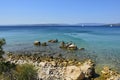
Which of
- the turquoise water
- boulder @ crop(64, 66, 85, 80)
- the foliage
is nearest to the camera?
the foliage

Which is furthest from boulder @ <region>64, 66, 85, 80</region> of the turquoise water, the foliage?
the turquoise water

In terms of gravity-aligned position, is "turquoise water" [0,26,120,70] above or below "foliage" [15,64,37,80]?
below

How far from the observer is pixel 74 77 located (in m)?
18.8

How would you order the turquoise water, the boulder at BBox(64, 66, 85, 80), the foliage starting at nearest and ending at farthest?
the foliage
the boulder at BBox(64, 66, 85, 80)
the turquoise water

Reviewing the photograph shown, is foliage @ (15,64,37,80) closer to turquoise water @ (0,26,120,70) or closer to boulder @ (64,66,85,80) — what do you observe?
boulder @ (64,66,85,80)

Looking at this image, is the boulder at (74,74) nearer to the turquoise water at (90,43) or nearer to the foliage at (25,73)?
the foliage at (25,73)

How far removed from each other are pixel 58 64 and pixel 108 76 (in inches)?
236

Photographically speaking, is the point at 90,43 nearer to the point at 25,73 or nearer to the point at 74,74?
the point at 74,74

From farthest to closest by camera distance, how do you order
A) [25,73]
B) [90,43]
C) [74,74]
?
[90,43] → [74,74] → [25,73]

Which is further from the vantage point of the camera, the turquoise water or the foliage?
the turquoise water

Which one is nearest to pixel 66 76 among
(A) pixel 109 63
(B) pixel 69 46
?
(A) pixel 109 63

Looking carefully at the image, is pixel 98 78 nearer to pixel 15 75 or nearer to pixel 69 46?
pixel 15 75

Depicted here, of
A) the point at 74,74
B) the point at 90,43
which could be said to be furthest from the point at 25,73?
the point at 90,43

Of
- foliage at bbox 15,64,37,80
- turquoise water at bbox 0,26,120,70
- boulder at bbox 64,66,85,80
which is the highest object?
foliage at bbox 15,64,37,80
